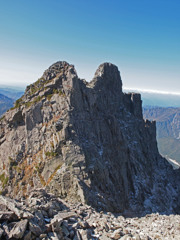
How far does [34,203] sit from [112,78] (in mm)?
106577

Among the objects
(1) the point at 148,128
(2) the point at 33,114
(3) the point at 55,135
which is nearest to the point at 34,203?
(3) the point at 55,135

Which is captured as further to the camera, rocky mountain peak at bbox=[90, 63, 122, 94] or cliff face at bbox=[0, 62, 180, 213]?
rocky mountain peak at bbox=[90, 63, 122, 94]

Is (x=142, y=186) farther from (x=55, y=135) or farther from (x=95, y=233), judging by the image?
(x=95, y=233)

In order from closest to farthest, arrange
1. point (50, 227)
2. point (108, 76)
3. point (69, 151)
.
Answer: point (50, 227)
point (69, 151)
point (108, 76)

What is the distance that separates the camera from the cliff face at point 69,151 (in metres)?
45.2

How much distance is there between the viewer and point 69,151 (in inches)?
1876

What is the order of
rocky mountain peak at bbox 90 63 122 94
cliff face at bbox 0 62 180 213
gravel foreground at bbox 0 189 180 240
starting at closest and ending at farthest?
1. gravel foreground at bbox 0 189 180 240
2. cliff face at bbox 0 62 180 213
3. rocky mountain peak at bbox 90 63 122 94

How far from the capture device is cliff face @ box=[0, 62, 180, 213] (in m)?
45.2

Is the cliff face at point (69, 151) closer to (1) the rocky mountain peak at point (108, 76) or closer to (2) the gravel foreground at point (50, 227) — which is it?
(1) the rocky mountain peak at point (108, 76)

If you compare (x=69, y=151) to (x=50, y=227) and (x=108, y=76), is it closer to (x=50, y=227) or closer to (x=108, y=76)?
(x=50, y=227)

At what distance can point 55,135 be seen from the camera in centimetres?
5303

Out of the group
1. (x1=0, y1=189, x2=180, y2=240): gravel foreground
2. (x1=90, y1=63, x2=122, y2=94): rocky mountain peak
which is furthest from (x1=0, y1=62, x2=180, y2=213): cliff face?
(x1=0, y1=189, x2=180, y2=240): gravel foreground

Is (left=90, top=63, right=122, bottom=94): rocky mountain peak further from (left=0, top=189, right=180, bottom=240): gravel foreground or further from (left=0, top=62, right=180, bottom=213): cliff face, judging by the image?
(left=0, top=189, right=180, bottom=240): gravel foreground

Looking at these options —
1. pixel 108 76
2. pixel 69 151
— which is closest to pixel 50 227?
pixel 69 151
